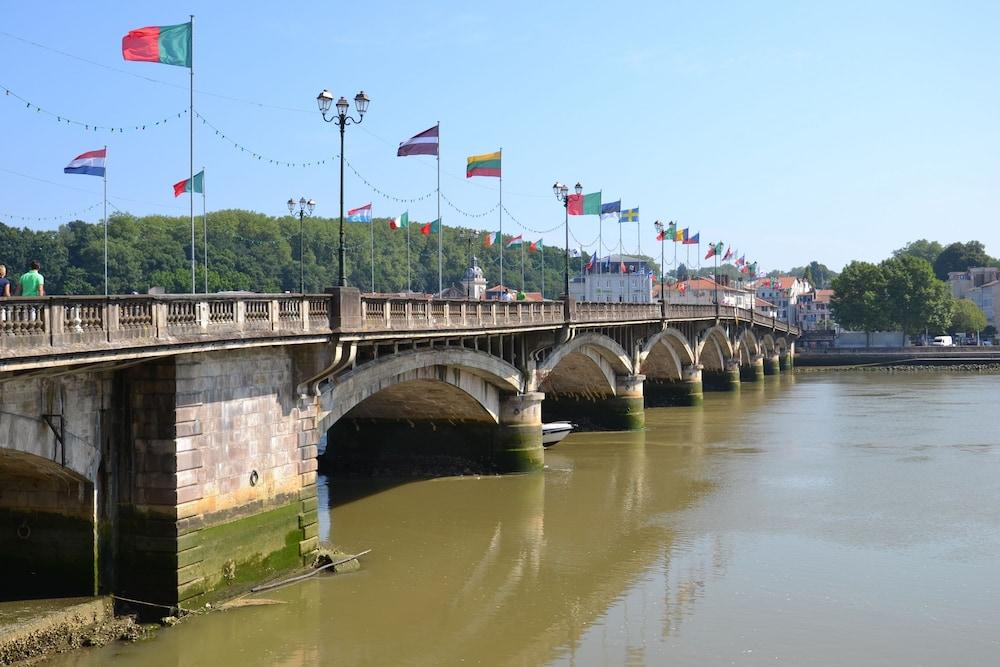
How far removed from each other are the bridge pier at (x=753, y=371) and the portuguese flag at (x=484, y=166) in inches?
2227

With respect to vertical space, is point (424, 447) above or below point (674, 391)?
below

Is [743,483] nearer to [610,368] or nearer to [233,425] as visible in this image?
[610,368]

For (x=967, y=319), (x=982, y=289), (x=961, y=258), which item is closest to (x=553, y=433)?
(x=967, y=319)

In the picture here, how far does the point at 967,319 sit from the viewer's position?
13988 cm

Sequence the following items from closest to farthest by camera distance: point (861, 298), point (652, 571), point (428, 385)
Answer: point (652, 571)
point (428, 385)
point (861, 298)

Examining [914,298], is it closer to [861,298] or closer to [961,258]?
[861,298]

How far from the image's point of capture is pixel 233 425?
19.3 metres

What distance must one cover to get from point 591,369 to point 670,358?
17.1 meters

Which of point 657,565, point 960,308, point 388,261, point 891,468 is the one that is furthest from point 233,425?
point 960,308

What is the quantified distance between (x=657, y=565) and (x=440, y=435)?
13.2 m

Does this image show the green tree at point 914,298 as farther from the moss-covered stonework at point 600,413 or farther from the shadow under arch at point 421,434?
the shadow under arch at point 421,434

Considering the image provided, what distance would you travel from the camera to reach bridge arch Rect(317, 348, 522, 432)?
24.5m

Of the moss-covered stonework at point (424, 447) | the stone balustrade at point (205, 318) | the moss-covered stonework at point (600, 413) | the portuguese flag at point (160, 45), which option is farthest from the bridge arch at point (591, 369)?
the portuguese flag at point (160, 45)

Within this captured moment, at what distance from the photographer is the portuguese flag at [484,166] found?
1535 inches
